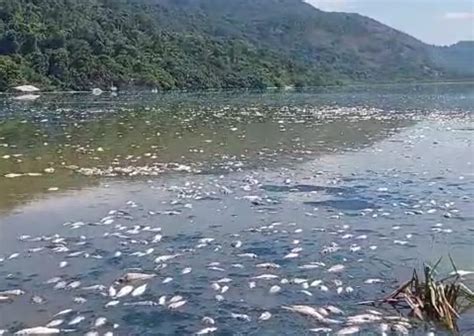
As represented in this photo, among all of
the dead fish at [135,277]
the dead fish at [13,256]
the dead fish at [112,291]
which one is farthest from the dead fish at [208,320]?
the dead fish at [13,256]

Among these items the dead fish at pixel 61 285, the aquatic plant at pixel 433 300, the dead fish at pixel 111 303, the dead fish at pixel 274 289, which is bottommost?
the dead fish at pixel 274 289

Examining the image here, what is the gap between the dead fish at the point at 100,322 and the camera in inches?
344

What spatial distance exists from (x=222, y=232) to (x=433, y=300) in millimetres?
5416

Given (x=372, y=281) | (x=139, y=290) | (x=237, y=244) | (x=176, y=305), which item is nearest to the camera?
(x=176, y=305)

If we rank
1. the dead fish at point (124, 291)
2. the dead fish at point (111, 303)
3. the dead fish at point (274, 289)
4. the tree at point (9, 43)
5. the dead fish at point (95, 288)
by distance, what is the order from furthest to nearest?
the tree at point (9, 43)
the dead fish at point (95, 288)
the dead fish at point (274, 289)
the dead fish at point (124, 291)
the dead fish at point (111, 303)

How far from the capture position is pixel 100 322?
8820 millimetres

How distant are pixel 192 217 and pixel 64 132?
77.4 feet

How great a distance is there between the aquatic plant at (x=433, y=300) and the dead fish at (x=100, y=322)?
372cm

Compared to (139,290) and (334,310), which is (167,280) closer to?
(139,290)

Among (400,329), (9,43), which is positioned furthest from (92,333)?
(9,43)

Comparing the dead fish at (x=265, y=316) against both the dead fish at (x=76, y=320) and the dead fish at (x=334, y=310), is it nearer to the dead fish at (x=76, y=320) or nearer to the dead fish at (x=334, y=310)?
the dead fish at (x=334, y=310)

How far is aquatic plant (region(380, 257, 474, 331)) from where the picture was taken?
28.8 ft

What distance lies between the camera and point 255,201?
16484 mm

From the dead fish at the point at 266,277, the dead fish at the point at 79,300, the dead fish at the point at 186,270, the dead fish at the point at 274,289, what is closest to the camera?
the dead fish at the point at 79,300
